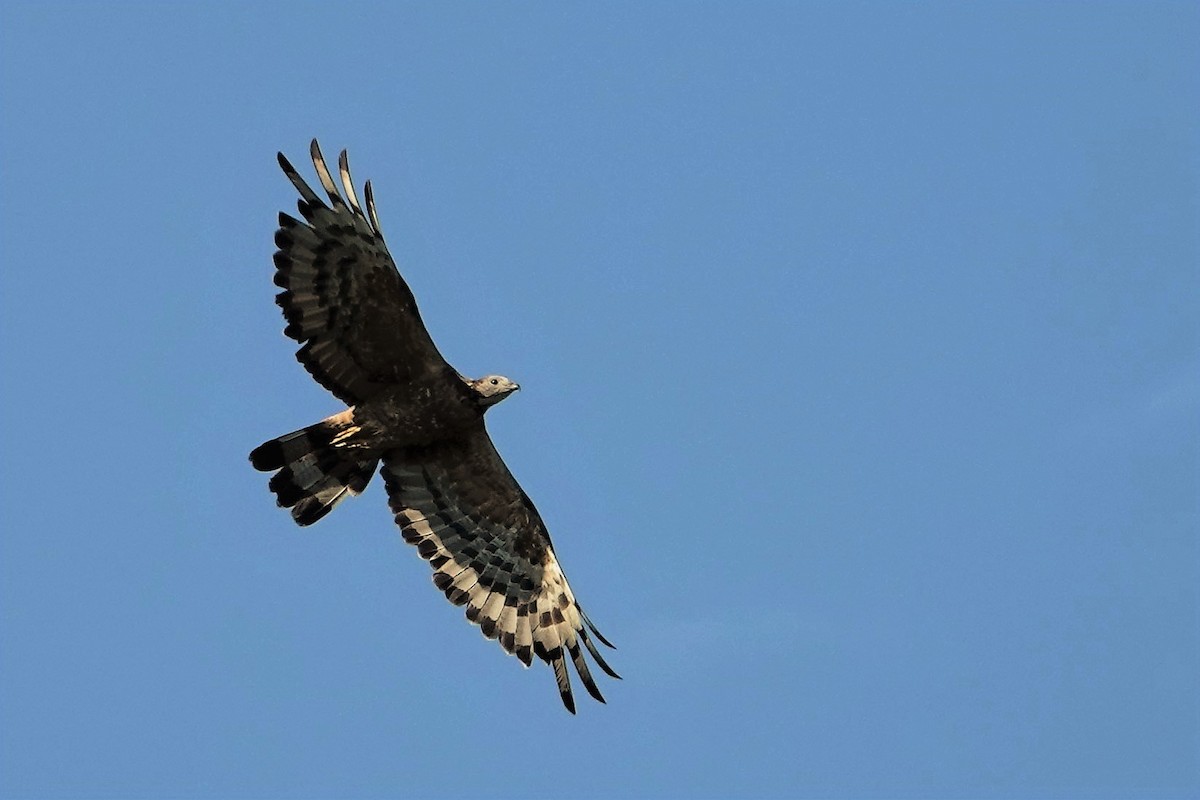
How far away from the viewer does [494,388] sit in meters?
21.6

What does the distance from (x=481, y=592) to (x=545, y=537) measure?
0.94 metres

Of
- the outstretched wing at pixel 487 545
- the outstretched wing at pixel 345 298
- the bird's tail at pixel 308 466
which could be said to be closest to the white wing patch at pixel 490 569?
the outstretched wing at pixel 487 545

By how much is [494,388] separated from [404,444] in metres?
1.13

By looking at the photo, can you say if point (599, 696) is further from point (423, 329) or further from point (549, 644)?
point (423, 329)

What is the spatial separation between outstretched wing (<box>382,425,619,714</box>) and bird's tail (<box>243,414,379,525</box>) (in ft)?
2.58

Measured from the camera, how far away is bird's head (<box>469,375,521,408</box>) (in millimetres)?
21547

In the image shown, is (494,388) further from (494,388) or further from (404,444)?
(404,444)

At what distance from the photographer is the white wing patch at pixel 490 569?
72.8ft

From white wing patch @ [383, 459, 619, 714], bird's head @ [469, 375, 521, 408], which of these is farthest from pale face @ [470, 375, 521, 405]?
white wing patch @ [383, 459, 619, 714]

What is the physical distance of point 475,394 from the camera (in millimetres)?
21609

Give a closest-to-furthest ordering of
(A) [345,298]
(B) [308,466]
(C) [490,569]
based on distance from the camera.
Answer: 1. (A) [345,298]
2. (B) [308,466]
3. (C) [490,569]

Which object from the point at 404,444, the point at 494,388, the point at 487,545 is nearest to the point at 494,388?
the point at 494,388

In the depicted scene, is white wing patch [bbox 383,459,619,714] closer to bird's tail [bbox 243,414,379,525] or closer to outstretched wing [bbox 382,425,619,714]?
outstretched wing [bbox 382,425,619,714]

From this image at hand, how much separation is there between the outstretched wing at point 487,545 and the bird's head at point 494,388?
26.5 inches
